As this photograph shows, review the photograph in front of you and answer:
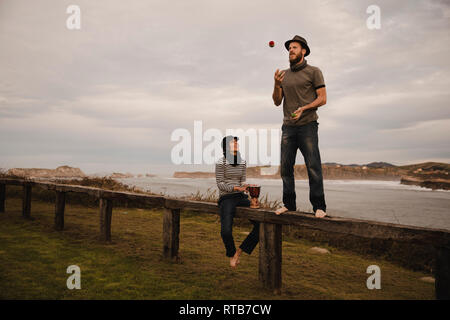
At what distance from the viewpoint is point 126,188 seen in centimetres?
1667

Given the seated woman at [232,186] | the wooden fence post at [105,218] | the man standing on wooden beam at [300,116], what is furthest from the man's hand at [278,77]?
the wooden fence post at [105,218]

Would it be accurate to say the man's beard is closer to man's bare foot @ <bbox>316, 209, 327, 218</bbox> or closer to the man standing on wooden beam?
the man standing on wooden beam

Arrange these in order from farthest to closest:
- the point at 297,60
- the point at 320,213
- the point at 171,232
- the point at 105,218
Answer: the point at 105,218 < the point at 171,232 < the point at 297,60 < the point at 320,213

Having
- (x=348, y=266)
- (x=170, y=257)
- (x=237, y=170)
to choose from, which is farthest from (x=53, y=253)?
(x=348, y=266)

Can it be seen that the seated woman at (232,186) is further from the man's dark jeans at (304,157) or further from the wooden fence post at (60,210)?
the wooden fence post at (60,210)

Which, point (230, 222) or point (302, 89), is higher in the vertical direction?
point (302, 89)

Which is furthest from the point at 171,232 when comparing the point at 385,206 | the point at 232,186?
the point at 385,206

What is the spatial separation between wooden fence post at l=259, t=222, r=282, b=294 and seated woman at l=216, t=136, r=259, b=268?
435 mm

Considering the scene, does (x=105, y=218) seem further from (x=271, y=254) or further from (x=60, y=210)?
(x=271, y=254)

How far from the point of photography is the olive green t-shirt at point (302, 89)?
4.01 metres

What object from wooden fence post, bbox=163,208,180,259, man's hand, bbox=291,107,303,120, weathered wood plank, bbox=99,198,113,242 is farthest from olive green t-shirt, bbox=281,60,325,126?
weathered wood plank, bbox=99,198,113,242

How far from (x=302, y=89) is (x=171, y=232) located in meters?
3.54

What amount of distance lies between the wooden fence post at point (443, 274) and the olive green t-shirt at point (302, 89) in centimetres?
209

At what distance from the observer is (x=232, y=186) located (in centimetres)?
468
